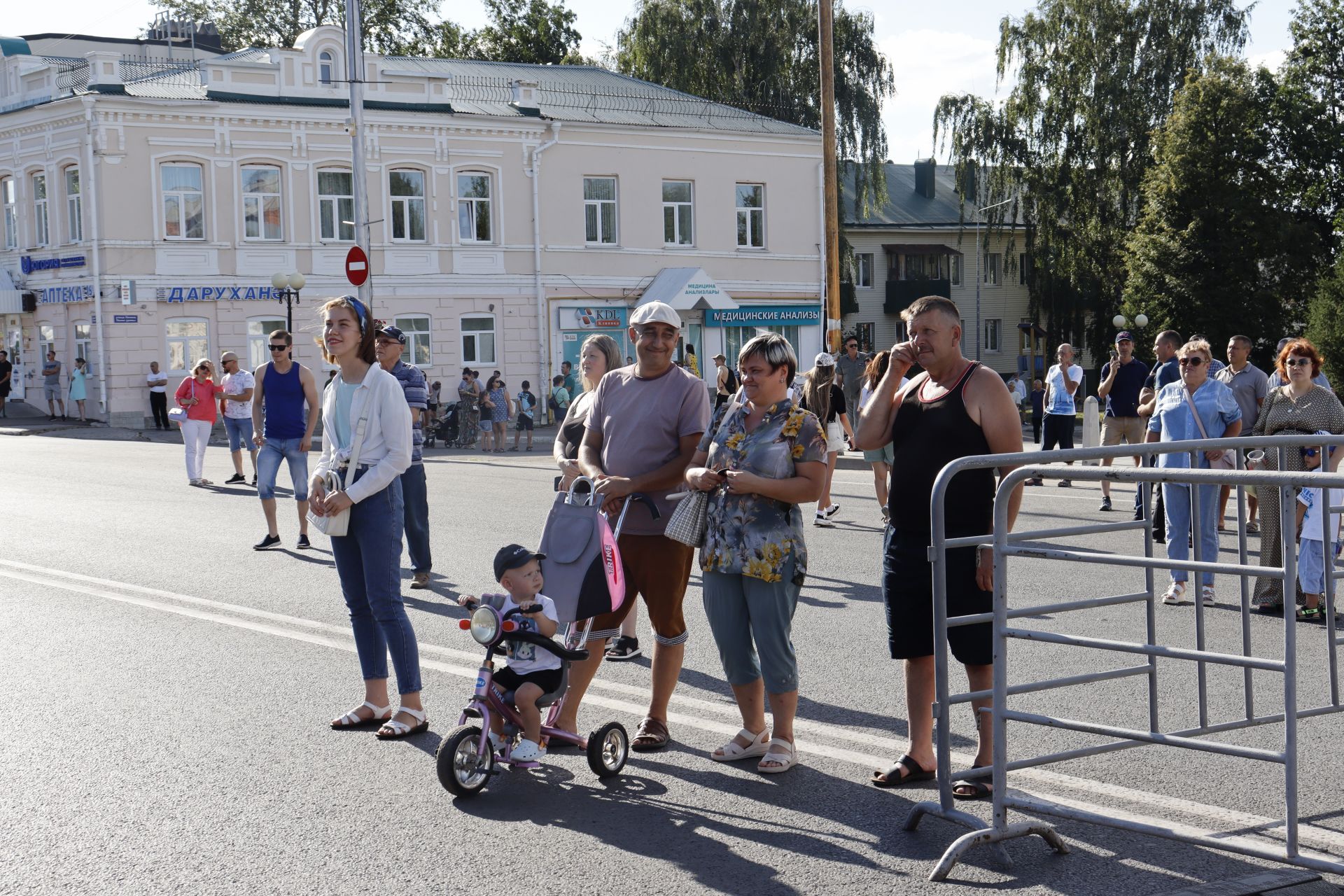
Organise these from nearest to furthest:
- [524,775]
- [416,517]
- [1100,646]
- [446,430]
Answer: [1100,646], [524,775], [416,517], [446,430]

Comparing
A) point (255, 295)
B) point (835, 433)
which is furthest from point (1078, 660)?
point (255, 295)

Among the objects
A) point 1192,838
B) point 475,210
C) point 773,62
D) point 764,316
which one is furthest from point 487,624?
point 773,62

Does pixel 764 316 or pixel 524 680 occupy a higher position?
pixel 764 316

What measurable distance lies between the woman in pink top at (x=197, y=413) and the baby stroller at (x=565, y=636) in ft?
44.9

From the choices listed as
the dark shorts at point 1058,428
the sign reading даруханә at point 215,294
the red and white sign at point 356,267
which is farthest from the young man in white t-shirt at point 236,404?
the sign reading даруханә at point 215,294

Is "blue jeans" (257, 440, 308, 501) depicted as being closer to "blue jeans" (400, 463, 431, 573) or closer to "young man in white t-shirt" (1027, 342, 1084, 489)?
"blue jeans" (400, 463, 431, 573)

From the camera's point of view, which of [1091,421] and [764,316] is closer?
[1091,421]

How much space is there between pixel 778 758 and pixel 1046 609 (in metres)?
1.46

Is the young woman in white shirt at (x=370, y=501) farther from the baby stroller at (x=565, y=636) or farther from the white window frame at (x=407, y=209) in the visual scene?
the white window frame at (x=407, y=209)

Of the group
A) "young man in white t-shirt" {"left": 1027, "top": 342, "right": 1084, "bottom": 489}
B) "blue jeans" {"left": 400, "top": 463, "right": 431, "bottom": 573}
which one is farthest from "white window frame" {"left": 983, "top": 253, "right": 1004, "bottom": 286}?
"blue jeans" {"left": 400, "top": 463, "right": 431, "bottom": 573}

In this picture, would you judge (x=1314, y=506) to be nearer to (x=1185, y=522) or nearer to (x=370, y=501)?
(x=1185, y=522)

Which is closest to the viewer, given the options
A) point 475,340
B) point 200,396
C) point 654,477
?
point 654,477

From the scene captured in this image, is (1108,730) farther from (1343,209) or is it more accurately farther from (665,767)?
(1343,209)

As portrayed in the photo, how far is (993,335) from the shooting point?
65500mm
